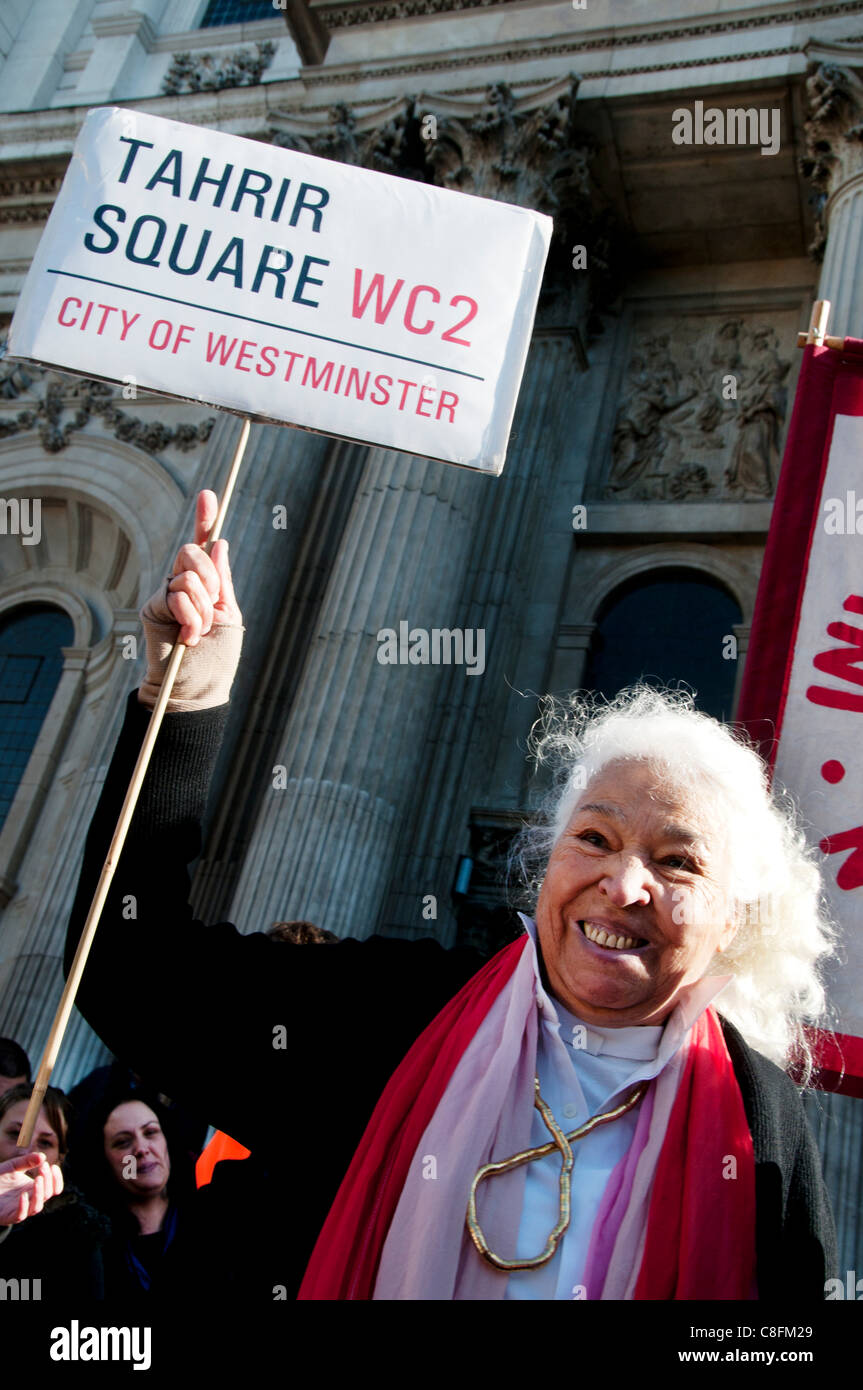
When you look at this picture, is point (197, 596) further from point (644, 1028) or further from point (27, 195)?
point (27, 195)

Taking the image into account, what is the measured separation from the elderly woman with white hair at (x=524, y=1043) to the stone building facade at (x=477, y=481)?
6.88 meters

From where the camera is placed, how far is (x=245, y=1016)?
8.57 feet

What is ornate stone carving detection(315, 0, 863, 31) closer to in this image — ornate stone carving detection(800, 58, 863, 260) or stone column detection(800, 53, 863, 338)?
stone column detection(800, 53, 863, 338)

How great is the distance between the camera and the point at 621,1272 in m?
2.25

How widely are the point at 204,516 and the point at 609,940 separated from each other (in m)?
1.26

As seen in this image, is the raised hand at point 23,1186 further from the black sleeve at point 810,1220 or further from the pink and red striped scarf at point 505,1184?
the black sleeve at point 810,1220

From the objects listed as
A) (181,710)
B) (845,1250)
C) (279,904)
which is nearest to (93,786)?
(279,904)

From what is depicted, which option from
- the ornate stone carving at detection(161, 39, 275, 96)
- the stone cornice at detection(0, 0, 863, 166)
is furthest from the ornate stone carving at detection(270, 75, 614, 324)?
the ornate stone carving at detection(161, 39, 275, 96)

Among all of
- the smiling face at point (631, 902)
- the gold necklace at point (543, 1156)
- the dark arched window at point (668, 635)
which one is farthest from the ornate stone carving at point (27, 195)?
the gold necklace at point (543, 1156)

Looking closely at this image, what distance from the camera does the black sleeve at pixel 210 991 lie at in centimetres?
256

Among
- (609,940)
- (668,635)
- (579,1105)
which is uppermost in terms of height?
(668,635)

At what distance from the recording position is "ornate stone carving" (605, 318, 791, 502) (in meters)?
12.9

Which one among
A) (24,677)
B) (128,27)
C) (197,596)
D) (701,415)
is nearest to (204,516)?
(197,596)

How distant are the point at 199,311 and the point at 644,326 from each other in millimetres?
11331
